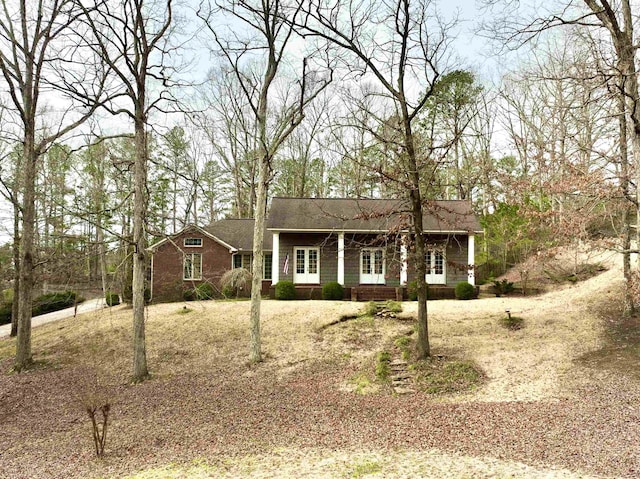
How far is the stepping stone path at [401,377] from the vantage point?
10539mm

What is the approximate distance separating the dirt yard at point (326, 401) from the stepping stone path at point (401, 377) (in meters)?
0.42

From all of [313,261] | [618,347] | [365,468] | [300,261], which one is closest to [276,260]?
[300,261]

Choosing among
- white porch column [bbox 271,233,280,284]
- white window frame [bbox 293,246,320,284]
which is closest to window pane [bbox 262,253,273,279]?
white porch column [bbox 271,233,280,284]

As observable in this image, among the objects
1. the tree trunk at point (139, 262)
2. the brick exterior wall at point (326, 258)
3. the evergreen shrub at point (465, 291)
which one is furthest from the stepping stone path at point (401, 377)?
the brick exterior wall at point (326, 258)

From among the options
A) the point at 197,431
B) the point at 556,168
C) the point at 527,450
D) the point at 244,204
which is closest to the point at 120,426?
the point at 197,431

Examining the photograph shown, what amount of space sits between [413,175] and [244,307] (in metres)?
10.2

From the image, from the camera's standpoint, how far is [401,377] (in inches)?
441

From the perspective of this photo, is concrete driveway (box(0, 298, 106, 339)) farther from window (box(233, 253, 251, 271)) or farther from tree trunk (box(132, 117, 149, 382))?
tree trunk (box(132, 117, 149, 382))

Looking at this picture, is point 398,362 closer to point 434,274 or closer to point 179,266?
point 434,274

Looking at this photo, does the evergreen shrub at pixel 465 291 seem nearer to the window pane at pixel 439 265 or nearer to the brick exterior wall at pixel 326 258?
the window pane at pixel 439 265

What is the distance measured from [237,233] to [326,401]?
16.5 meters

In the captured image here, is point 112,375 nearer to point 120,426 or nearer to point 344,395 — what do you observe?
point 120,426

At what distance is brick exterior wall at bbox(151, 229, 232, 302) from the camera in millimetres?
22094

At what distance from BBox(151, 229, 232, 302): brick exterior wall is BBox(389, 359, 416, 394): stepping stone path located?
1262 centimetres
